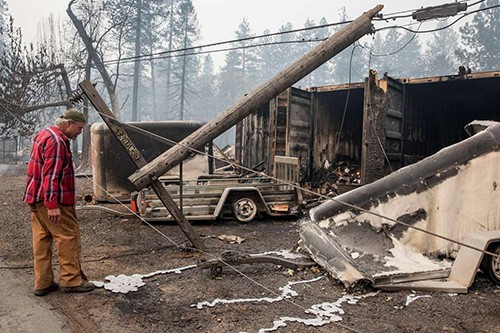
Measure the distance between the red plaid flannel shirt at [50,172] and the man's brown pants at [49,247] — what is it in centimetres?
13

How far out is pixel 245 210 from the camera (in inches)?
297

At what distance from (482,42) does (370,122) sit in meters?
43.0

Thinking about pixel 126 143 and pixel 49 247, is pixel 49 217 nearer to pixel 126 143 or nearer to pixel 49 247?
pixel 49 247

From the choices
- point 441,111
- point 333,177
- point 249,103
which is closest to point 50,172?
A: point 249,103

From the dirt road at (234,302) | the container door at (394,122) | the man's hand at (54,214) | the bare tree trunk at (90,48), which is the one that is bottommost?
the dirt road at (234,302)

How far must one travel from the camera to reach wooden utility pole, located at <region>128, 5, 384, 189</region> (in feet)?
16.5

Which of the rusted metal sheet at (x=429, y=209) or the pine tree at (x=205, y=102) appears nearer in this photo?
the rusted metal sheet at (x=429, y=209)

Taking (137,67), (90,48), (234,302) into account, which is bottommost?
(234,302)

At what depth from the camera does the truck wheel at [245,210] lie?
295 inches

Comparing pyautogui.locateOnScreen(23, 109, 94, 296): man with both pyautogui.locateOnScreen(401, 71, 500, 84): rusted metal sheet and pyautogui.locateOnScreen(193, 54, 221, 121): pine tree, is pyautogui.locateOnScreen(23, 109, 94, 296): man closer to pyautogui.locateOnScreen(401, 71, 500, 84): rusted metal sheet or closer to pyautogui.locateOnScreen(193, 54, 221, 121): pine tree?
pyautogui.locateOnScreen(401, 71, 500, 84): rusted metal sheet

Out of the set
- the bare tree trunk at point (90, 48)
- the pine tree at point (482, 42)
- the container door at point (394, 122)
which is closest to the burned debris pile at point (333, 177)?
the container door at point (394, 122)

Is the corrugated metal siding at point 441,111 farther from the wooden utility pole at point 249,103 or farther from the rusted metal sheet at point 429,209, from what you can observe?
the rusted metal sheet at point 429,209

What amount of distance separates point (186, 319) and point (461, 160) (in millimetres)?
3671

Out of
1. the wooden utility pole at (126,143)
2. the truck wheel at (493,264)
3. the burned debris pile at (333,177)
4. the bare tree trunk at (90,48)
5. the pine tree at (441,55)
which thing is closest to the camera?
the truck wheel at (493,264)
